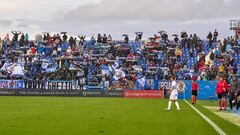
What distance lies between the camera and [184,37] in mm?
62688

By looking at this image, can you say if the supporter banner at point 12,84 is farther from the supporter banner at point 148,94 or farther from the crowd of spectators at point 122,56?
the supporter banner at point 148,94

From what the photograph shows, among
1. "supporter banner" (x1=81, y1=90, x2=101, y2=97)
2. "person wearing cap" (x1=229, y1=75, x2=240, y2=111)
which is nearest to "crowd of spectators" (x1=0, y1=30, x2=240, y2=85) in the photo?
"supporter banner" (x1=81, y1=90, x2=101, y2=97)

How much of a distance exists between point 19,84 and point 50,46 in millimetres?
11778

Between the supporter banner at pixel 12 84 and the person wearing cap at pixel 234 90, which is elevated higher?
the supporter banner at pixel 12 84

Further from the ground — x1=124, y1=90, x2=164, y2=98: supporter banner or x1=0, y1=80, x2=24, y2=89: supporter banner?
x1=0, y1=80, x2=24, y2=89: supporter banner

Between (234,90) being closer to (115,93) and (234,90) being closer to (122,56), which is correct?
(115,93)

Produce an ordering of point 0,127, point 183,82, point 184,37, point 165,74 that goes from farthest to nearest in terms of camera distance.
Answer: point 184,37
point 165,74
point 183,82
point 0,127

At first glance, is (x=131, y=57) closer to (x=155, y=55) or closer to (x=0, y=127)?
(x=155, y=55)

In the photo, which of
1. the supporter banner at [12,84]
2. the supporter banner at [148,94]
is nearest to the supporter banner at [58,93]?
the supporter banner at [12,84]

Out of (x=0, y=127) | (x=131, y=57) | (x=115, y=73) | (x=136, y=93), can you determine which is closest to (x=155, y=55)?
(x=131, y=57)

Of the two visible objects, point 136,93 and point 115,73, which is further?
point 115,73

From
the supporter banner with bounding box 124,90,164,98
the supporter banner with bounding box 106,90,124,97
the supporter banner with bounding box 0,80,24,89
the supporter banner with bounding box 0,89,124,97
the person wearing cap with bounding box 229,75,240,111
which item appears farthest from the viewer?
the supporter banner with bounding box 0,80,24,89

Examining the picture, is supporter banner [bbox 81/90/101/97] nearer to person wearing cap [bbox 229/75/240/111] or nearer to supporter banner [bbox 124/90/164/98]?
supporter banner [bbox 124/90/164/98]

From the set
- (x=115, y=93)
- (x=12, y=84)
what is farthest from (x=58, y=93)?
(x=115, y=93)
